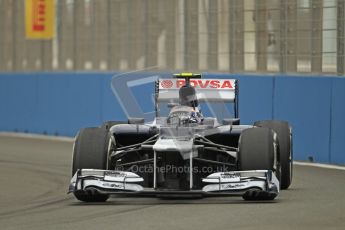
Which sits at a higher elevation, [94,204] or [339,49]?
[339,49]

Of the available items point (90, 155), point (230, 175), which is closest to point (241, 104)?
point (90, 155)

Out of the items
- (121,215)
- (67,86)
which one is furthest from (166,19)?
(121,215)

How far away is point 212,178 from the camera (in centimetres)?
1372


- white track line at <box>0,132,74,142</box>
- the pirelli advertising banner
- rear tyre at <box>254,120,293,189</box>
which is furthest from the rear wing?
the pirelli advertising banner

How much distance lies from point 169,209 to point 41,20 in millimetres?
16828

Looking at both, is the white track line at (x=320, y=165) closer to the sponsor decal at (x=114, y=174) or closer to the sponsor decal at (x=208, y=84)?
the sponsor decal at (x=208, y=84)

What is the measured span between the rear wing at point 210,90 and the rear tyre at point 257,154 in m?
2.38

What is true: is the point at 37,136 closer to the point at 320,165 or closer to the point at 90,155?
the point at 320,165

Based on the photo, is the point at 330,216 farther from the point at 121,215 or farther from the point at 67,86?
the point at 67,86

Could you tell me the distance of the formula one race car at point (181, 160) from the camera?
13.7m

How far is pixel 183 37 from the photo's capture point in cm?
2481

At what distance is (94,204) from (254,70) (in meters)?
9.03

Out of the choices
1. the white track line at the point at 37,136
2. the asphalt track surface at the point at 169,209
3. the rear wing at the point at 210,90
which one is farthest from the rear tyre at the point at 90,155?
the white track line at the point at 37,136

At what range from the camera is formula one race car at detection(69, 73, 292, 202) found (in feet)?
44.9
